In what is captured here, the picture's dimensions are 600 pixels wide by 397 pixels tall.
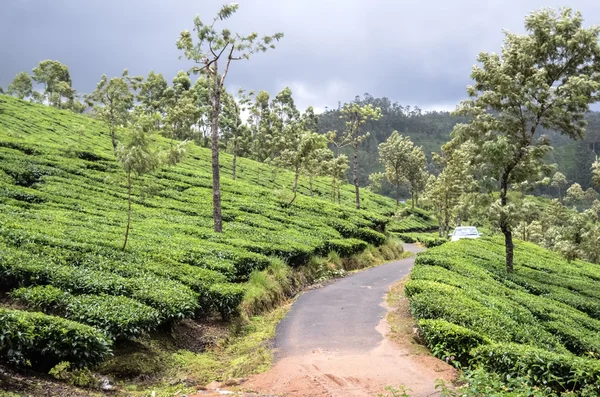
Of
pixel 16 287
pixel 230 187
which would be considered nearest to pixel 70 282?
pixel 16 287

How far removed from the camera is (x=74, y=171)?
92.8 ft

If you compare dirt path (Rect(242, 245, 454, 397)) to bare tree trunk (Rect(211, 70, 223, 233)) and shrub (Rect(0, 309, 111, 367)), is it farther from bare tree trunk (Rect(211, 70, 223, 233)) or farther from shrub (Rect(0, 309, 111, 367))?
bare tree trunk (Rect(211, 70, 223, 233))

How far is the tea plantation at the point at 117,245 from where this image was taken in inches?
373

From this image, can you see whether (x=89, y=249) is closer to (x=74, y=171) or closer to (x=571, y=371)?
(x=571, y=371)

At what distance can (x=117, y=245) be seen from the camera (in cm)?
1523

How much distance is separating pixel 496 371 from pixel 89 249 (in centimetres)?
1266

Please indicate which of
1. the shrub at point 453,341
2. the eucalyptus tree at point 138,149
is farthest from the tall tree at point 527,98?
the eucalyptus tree at point 138,149

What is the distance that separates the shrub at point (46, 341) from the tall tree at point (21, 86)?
100868mm

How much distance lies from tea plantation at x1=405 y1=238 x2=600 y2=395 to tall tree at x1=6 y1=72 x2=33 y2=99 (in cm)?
9831

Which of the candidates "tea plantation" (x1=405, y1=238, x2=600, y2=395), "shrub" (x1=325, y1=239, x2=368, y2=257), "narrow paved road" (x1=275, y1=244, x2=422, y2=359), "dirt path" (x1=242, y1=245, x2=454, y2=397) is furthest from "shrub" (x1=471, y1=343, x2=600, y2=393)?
"shrub" (x1=325, y1=239, x2=368, y2=257)

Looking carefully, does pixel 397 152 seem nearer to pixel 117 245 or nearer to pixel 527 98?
pixel 527 98

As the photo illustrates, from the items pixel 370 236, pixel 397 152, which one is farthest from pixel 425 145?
pixel 370 236

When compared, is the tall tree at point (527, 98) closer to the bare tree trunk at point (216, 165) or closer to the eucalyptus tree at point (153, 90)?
the bare tree trunk at point (216, 165)

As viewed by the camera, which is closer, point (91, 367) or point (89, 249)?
point (91, 367)
